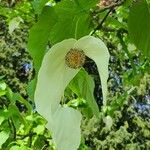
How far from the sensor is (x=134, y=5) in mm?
708

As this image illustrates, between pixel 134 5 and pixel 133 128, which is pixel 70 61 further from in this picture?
pixel 133 128

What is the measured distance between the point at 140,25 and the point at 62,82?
152 mm

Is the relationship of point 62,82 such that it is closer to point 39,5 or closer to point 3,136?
point 39,5

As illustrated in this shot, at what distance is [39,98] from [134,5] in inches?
8.2

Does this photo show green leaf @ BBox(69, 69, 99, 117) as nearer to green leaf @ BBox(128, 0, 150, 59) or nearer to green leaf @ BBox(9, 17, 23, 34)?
green leaf @ BBox(128, 0, 150, 59)

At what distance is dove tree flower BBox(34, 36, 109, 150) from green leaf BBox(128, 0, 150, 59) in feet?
0.34

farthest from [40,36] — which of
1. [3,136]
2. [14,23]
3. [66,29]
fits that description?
[14,23]

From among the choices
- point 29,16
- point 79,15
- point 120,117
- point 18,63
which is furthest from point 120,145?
point 79,15

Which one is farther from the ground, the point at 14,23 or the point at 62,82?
the point at 62,82

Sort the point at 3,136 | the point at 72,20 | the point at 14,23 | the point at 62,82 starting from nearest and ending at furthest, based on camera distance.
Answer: the point at 62,82 < the point at 72,20 < the point at 3,136 < the point at 14,23

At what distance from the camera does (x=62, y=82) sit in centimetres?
60

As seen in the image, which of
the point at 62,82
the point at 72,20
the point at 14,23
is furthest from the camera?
the point at 14,23

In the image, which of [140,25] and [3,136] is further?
[3,136]

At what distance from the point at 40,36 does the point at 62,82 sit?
0.10m
